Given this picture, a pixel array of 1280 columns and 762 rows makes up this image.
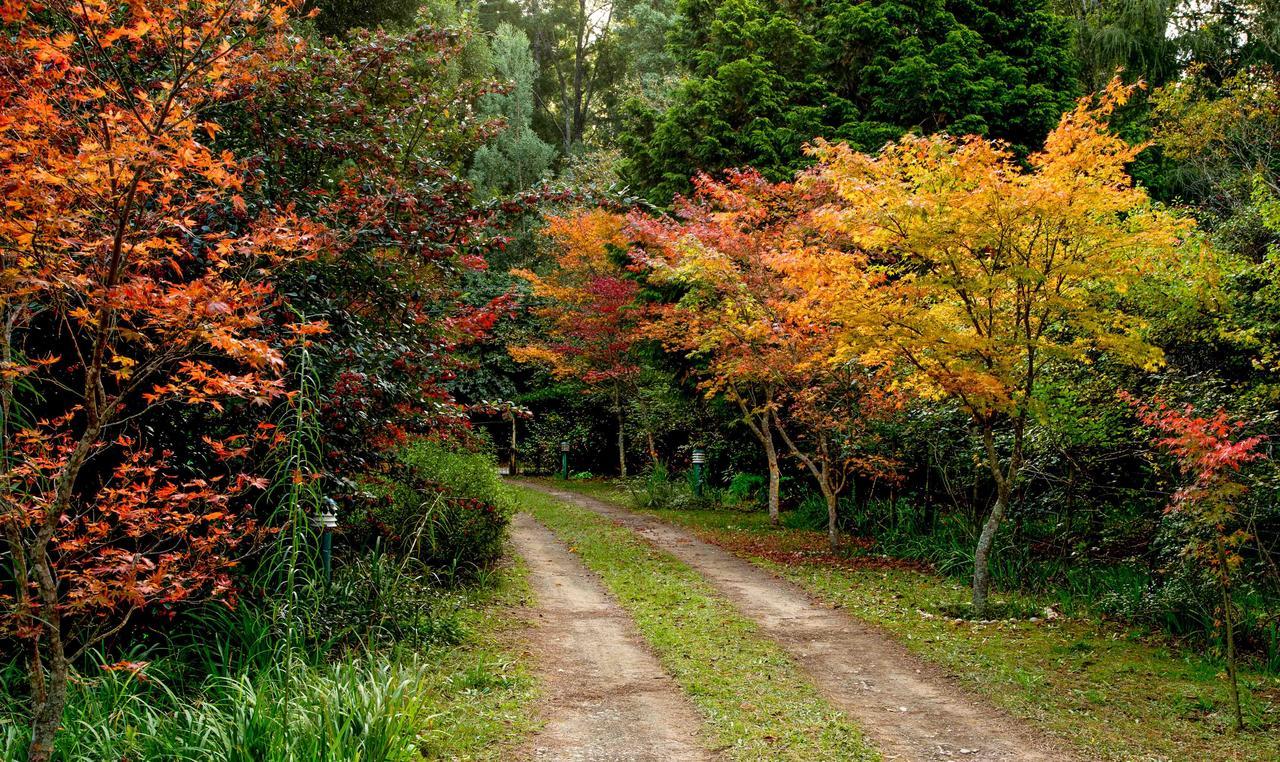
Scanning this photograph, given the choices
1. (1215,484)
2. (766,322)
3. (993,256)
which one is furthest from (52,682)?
(766,322)

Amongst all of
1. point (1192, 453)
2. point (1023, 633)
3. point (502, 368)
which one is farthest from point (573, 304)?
point (1192, 453)

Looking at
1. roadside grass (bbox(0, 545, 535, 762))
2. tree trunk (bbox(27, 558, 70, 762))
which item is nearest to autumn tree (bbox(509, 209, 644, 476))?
roadside grass (bbox(0, 545, 535, 762))

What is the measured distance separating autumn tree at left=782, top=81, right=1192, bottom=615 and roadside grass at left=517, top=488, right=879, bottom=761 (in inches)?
98.0

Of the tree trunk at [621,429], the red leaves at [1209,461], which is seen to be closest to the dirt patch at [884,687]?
the red leaves at [1209,461]

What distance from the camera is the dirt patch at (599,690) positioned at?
166 inches

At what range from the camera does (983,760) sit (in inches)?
163

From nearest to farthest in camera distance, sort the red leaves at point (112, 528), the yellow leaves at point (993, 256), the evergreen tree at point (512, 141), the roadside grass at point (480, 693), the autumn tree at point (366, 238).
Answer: the red leaves at point (112, 528) < the roadside grass at point (480, 693) < the autumn tree at point (366, 238) < the yellow leaves at point (993, 256) < the evergreen tree at point (512, 141)

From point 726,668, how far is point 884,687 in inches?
42.2

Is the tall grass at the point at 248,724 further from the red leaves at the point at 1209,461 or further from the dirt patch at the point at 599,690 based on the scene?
the red leaves at the point at 1209,461

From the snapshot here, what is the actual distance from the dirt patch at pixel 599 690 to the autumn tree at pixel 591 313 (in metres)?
9.74

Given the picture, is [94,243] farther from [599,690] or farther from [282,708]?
[599,690]

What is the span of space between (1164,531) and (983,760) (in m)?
3.82

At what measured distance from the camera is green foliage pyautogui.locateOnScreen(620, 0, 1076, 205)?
1360cm

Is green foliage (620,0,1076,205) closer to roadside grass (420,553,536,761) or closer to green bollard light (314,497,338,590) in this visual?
roadside grass (420,553,536,761)
